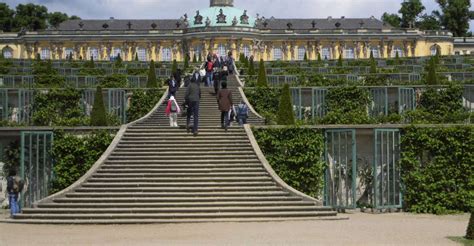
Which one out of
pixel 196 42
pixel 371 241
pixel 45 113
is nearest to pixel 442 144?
pixel 371 241

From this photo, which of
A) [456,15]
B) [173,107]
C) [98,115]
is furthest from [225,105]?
[456,15]

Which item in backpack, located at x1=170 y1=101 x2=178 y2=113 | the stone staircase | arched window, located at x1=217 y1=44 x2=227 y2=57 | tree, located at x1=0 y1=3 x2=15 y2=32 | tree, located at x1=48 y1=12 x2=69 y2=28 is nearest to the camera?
the stone staircase

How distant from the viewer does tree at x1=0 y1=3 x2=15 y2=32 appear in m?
99.1

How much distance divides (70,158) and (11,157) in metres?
1.52

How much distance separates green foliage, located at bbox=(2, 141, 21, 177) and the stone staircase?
8.25 ft

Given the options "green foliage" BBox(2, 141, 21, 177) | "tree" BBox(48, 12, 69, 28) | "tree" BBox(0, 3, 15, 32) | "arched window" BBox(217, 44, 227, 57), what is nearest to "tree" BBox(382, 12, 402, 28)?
"arched window" BBox(217, 44, 227, 57)

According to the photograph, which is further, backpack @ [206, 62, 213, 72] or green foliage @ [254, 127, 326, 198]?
backpack @ [206, 62, 213, 72]

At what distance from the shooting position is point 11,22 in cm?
9906

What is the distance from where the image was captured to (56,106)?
27.0 metres

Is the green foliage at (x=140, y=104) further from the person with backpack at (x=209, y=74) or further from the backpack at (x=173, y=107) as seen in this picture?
the backpack at (x=173, y=107)

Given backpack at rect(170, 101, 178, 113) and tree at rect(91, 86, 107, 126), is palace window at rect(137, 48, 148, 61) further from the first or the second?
backpack at rect(170, 101, 178, 113)

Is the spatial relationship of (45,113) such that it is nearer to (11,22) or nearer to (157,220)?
(157,220)

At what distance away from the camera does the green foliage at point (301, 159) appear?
20375 millimetres

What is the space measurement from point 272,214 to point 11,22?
87.7m
